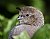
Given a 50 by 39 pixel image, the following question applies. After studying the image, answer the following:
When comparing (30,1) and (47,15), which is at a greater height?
(30,1)

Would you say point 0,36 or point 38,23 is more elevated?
point 38,23

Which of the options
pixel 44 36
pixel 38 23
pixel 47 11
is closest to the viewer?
pixel 44 36

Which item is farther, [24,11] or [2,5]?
[2,5]

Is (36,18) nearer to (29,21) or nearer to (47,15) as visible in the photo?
(29,21)

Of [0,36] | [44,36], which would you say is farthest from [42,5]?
[44,36]

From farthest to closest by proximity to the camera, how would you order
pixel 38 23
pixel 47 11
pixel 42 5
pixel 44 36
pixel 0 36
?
1. pixel 47 11
2. pixel 42 5
3. pixel 0 36
4. pixel 38 23
5. pixel 44 36

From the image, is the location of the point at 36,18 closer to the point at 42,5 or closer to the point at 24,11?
the point at 24,11

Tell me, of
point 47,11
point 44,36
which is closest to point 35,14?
point 44,36

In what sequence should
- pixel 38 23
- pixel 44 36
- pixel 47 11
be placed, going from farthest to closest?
pixel 47 11 < pixel 38 23 < pixel 44 36

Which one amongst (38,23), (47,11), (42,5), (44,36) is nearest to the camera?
(44,36)
